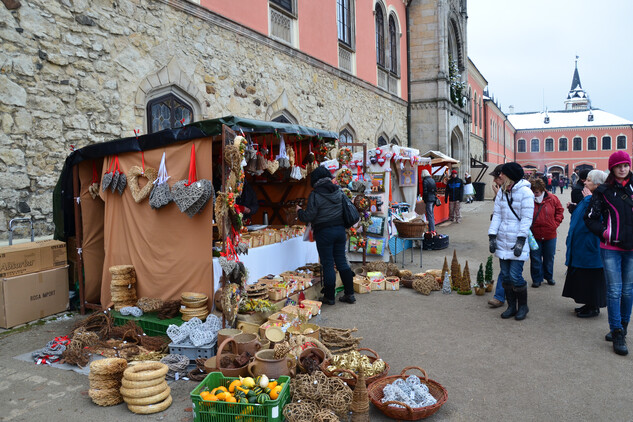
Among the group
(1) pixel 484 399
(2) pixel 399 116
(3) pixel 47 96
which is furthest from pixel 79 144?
(2) pixel 399 116

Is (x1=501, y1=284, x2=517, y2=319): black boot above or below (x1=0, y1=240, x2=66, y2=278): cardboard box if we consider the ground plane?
below

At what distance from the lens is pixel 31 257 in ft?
18.2

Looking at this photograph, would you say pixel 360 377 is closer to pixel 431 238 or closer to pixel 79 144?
pixel 79 144

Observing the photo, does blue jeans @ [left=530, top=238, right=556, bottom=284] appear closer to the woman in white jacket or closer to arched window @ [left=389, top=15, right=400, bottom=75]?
the woman in white jacket

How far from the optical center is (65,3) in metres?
6.45

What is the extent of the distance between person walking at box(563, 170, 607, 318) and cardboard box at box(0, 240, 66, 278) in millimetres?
6599

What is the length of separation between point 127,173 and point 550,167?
76.8 meters

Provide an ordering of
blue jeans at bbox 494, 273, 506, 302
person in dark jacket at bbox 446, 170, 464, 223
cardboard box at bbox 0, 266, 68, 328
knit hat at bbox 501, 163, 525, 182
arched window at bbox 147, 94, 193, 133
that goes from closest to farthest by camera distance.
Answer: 1. cardboard box at bbox 0, 266, 68, 328
2. knit hat at bbox 501, 163, 525, 182
3. blue jeans at bbox 494, 273, 506, 302
4. arched window at bbox 147, 94, 193, 133
5. person in dark jacket at bbox 446, 170, 464, 223

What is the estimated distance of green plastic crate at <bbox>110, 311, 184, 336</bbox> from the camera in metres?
4.93

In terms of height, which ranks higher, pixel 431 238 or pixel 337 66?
pixel 337 66

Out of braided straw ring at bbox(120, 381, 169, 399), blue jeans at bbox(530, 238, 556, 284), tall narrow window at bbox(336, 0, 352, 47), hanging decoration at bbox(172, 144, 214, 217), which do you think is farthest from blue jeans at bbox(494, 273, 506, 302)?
tall narrow window at bbox(336, 0, 352, 47)

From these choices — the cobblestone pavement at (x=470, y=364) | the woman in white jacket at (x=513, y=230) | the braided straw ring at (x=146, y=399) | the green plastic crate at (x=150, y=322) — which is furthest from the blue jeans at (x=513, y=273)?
the braided straw ring at (x=146, y=399)

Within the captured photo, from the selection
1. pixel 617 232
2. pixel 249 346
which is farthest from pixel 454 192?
pixel 249 346

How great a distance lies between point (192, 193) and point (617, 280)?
14.6 feet
